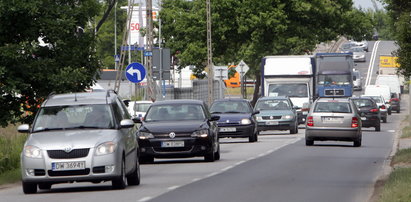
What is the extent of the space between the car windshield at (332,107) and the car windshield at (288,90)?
687 inches

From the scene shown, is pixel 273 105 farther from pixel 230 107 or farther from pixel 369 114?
pixel 230 107

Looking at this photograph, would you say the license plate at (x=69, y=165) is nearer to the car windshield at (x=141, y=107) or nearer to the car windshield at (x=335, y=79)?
the car windshield at (x=141, y=107)

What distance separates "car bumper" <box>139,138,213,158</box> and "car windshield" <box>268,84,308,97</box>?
27.5m

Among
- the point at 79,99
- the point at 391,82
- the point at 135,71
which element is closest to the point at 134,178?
the point at 79,99

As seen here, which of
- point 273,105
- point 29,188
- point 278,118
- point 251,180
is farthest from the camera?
point 273,105

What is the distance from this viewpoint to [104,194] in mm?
17375

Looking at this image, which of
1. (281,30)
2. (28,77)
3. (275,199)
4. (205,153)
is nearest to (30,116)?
(28,77)

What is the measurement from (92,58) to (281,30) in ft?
161

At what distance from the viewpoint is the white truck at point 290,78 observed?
52.4m

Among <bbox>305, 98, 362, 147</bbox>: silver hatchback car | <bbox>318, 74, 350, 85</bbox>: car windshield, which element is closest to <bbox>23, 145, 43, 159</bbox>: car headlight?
<bbox>305, 98, 362, 147</bbox>: silver hatchback car

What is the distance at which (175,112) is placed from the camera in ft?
88.7

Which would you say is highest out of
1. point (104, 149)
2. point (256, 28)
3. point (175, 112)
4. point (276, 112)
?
point (256, 28)

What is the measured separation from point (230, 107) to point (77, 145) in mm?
22269

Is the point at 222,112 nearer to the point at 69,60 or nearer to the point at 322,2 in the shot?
the point at 69,60
